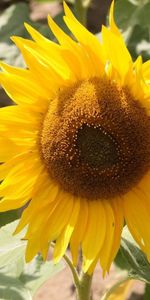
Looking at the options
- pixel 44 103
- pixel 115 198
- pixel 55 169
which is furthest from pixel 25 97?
pixel 115 198

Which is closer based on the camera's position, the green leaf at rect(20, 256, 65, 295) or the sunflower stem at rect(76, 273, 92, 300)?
the sunflower stem at rect(76, 273, 92, 300)

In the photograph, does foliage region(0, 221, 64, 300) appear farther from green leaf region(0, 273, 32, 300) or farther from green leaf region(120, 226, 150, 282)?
green leaf region(120, 226, 150, 282)

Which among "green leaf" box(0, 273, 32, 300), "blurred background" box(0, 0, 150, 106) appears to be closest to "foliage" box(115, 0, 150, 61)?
"blurred background" box(0, 0, 150, 106)

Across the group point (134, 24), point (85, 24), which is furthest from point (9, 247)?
point (85, 24)

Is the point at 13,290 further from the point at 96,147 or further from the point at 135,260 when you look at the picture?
the point at 96,147

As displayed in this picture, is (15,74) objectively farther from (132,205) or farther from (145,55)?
(145,55)

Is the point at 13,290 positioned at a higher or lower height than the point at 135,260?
lower
